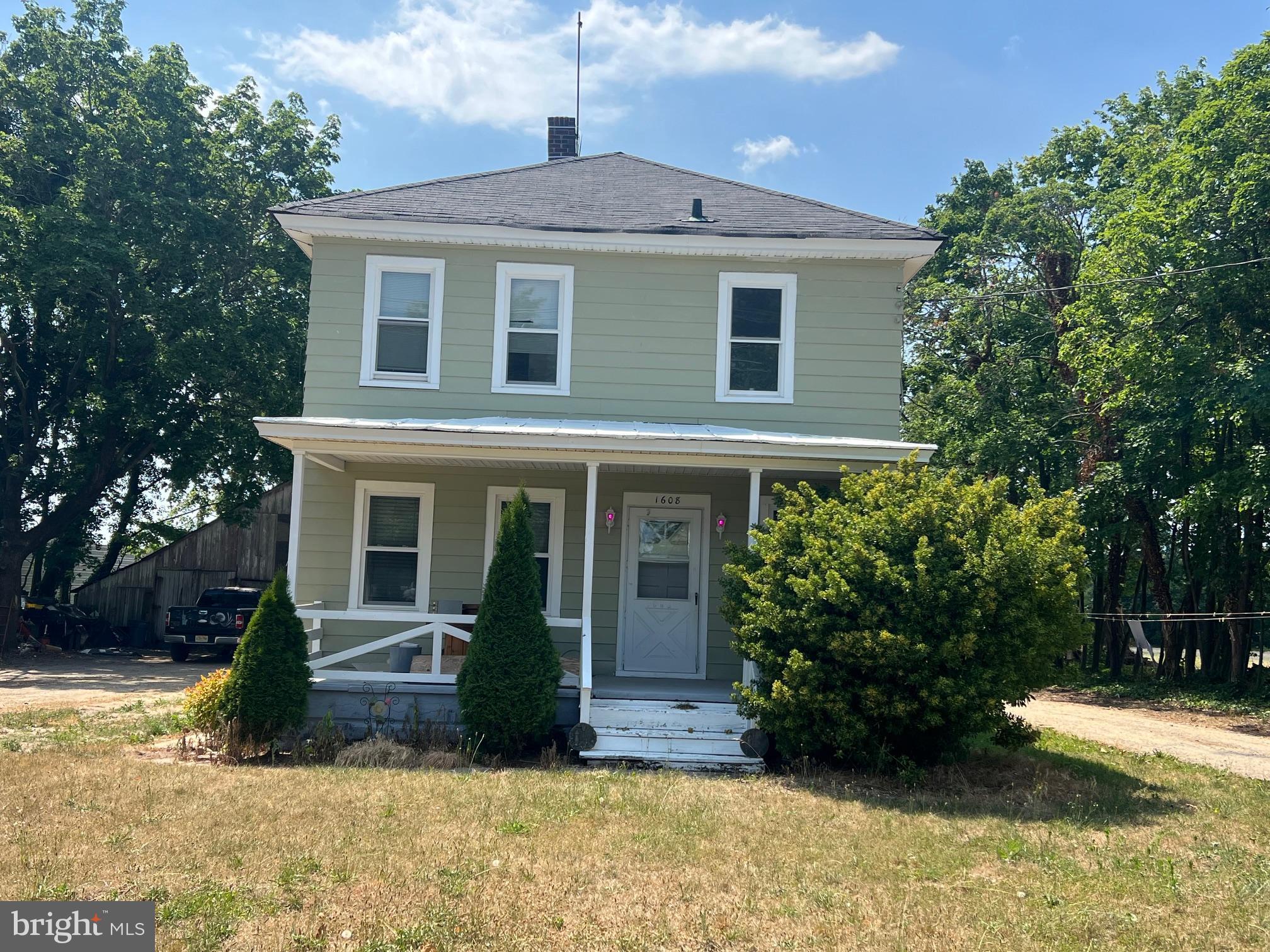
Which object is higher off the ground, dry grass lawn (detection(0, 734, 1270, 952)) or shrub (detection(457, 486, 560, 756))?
shrub (detection(457, 486, 560, 756))

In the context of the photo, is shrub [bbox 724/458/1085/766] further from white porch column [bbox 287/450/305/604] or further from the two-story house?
white porch column [bbox 287/450/305/604]

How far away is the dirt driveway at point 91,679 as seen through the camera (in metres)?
14.1

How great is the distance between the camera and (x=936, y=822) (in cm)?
741

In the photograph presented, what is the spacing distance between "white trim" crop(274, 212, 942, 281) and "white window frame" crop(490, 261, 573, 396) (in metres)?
0.29

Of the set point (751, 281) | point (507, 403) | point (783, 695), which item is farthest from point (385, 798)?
point (751, 281)

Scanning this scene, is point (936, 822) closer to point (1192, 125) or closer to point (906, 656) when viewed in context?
point (906, 656)

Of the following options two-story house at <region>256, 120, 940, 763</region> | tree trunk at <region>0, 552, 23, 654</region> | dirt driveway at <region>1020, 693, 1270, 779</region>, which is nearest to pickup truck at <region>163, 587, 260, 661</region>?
tree trunk at <region>0, 552, 23, 654</region>

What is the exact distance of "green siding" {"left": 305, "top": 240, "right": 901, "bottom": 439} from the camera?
40.2 ft

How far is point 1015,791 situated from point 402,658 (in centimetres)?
636

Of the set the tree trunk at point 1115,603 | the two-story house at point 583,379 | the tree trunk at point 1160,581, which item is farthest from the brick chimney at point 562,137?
the tree trunk at point 1115,603

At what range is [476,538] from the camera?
12.3 metres

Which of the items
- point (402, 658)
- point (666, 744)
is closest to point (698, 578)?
point (666, 744)

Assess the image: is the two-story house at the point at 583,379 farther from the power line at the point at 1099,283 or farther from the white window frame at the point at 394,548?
the power line at the point at 1099,283

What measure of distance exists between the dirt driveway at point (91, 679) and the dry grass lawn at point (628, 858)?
5809 millimetres
